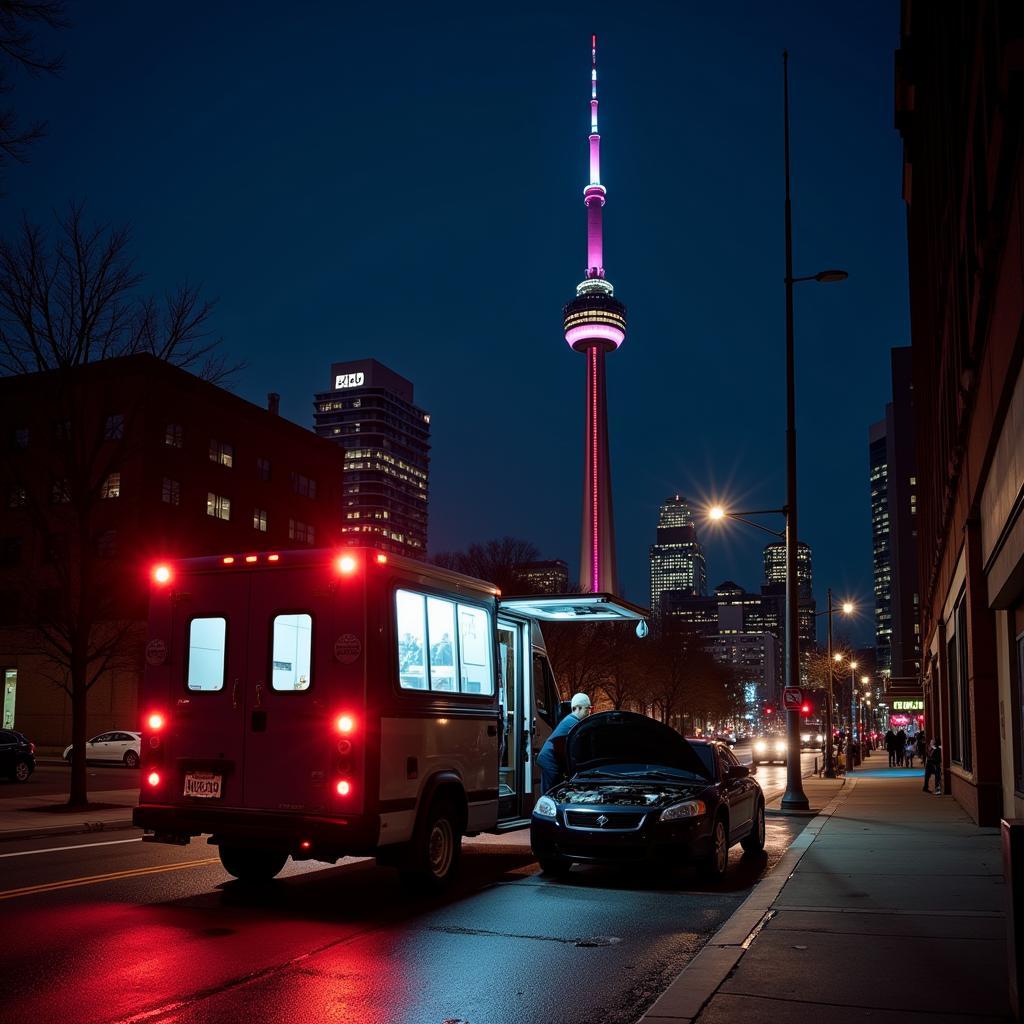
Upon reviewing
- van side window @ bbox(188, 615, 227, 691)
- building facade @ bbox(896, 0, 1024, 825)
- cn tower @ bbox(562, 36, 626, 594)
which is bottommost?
van side window @ bbox(188, 615, 227, 691)

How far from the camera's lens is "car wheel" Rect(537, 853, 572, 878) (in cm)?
1177

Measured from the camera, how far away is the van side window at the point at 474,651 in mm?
11898

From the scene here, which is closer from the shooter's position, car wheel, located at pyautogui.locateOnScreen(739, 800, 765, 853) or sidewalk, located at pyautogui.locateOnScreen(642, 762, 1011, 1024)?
sidewalk, located at pyautogui.locateOnScreen(642, 762, 1011, 1024)

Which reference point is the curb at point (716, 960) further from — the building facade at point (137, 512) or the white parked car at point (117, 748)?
the building facade at point (137, 512)

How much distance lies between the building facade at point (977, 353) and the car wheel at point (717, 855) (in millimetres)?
3936

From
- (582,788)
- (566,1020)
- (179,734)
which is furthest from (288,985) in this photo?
(582,788)

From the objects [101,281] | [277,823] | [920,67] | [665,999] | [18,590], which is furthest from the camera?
[18,590]

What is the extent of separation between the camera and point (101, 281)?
23688 millimetres

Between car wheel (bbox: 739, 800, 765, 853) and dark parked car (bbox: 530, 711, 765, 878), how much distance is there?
2.05 feet

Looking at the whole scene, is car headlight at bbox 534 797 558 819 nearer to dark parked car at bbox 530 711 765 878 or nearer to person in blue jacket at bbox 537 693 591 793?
dark parked car at bbox 530 711 765 878

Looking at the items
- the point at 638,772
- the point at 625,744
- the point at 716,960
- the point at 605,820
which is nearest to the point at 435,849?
the point at 605,820

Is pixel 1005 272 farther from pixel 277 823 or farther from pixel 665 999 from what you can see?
pixel 277 823

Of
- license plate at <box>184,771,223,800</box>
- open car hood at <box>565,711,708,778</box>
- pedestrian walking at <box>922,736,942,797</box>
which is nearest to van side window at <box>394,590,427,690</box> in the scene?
license plate at <box>184,771,223,800</box>

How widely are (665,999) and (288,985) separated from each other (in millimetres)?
2414
